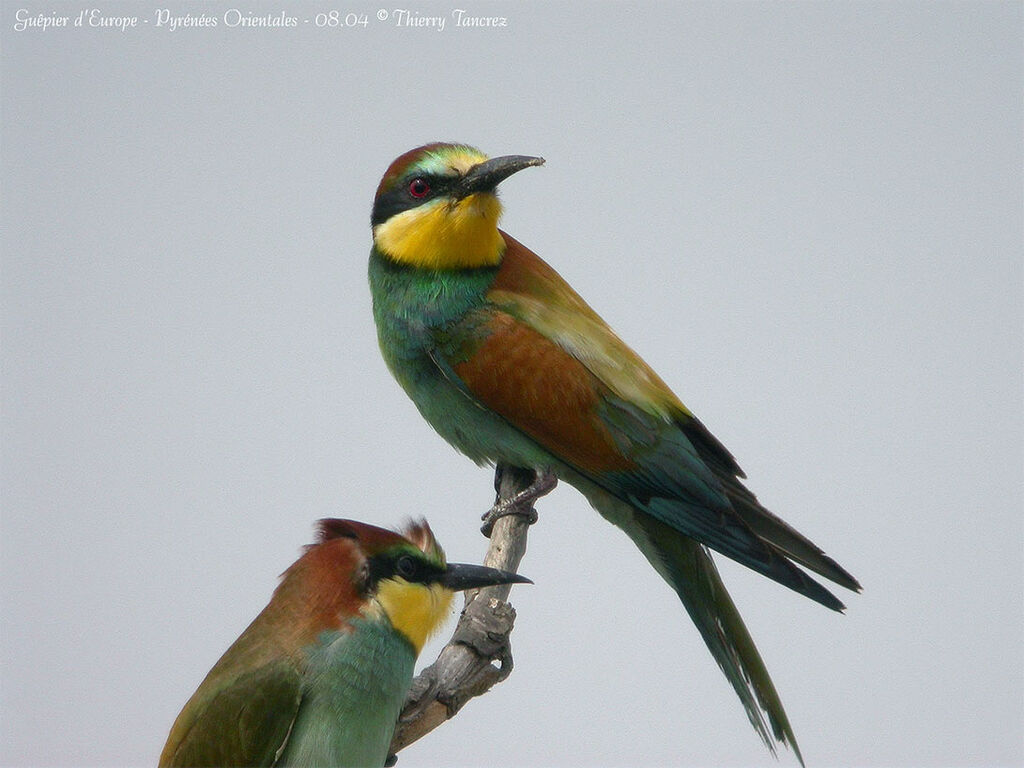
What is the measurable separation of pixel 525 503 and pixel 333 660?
0.52m

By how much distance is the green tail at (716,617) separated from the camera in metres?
2.74

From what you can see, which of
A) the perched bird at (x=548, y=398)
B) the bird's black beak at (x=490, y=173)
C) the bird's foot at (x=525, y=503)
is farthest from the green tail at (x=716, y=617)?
the bird's black beak at (x=490, y=173)

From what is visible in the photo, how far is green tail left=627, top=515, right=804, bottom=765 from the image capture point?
2.74 m

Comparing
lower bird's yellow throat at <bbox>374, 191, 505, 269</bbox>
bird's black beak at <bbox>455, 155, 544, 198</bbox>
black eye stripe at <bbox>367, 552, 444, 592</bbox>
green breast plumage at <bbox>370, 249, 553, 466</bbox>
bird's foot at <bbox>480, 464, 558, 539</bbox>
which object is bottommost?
black eye stripe at <bbox>367, 552, 444, 592</bbox>

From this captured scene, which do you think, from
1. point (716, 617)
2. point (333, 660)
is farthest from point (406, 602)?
point (716, 617)

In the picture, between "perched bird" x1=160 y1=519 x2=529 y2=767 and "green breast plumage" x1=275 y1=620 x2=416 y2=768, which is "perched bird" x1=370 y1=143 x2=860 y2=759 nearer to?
"perched bird" x1=160 y1=519 x2=529 y2=767

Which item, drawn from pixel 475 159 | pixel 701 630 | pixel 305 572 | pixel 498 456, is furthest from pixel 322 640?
pixel 475 159

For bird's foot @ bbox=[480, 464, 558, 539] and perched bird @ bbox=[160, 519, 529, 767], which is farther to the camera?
bird's foot @ bbox=[480, 464, 558, 539]

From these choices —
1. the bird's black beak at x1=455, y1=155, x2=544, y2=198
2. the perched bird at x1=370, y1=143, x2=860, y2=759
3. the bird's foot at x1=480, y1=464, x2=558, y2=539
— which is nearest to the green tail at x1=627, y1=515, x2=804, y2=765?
the perched bird at x1=370, y1=143, x2=860, y2=759

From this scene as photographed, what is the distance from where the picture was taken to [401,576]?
2492 millimetres

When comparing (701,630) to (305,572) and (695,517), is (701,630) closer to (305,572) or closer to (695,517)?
(695,517)

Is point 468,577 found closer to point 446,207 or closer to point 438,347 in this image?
point 438,347

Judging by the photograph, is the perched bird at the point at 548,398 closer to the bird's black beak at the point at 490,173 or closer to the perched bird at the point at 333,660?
the bird's black beak at the point at 490,173

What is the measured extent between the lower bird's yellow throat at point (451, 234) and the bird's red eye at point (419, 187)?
0.03 metres
